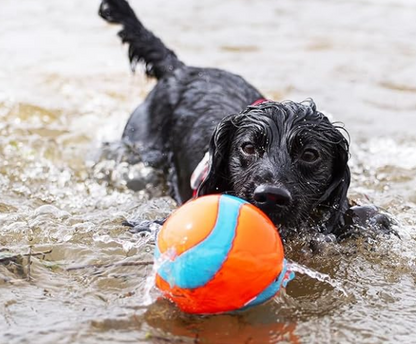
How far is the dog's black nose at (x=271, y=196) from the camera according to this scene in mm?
3711

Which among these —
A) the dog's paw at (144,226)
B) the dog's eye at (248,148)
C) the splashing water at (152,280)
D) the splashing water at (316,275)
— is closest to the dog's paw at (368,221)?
the splashing water at (316,275)

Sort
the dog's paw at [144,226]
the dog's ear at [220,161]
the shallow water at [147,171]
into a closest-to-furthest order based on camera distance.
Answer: the shallow water at [147,171] < the dog's paw at [144,226] < the dog's ear at [220,161]

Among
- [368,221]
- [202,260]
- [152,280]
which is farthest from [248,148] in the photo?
[202,260]

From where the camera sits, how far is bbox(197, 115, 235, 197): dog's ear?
4387mm

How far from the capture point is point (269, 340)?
326cm

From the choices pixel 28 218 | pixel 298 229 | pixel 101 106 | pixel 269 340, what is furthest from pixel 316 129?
pixel 101 106

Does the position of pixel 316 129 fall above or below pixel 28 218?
above

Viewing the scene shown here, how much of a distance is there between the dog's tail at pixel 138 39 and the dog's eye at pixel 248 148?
279 cm

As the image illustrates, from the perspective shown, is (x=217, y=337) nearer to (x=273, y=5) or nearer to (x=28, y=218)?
(x=28, y=218)

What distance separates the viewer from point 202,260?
3.07m

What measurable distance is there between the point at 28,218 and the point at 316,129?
187 cm

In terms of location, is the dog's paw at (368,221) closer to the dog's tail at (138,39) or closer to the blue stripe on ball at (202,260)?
the blue stripe on ball at (202,260)

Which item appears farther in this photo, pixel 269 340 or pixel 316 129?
pixel 316 129

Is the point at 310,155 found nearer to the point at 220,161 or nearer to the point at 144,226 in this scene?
the point at 220,161
